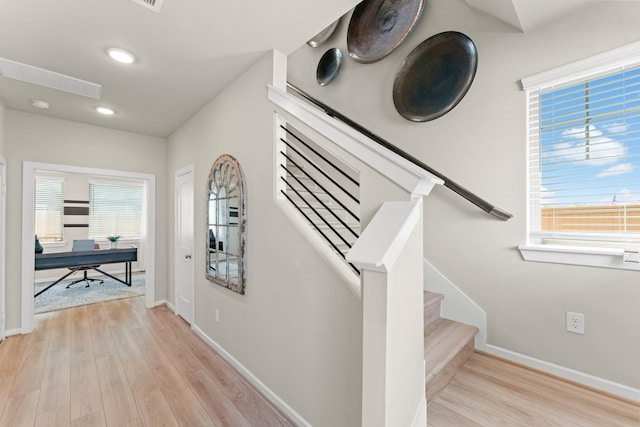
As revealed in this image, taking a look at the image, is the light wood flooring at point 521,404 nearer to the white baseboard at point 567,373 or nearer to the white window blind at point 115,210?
the white baseboard at point 567,373

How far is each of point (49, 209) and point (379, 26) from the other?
685 cm

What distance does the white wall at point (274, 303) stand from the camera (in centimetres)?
147

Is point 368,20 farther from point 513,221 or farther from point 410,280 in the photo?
point 410,280

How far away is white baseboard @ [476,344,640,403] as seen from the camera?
5.41ft

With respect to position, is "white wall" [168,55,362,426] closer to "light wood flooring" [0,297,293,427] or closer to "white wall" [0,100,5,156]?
"light wood flooring" [0,297,293,427]

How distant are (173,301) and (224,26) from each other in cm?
346

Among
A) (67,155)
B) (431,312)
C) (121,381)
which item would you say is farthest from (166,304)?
(431,312)

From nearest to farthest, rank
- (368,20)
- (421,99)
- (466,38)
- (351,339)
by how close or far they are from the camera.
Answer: (351,339)
(466,38)
(421,99)
(368,20)

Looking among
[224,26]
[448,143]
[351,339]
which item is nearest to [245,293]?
[351,339]

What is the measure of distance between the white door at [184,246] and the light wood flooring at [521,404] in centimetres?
277

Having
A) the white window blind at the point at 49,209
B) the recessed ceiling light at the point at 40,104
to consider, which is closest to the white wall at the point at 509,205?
the recessed ceiling light at the point at 40,104

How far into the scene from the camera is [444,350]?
189cm

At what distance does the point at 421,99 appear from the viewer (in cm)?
250

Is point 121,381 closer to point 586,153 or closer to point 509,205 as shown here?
point 509,205
